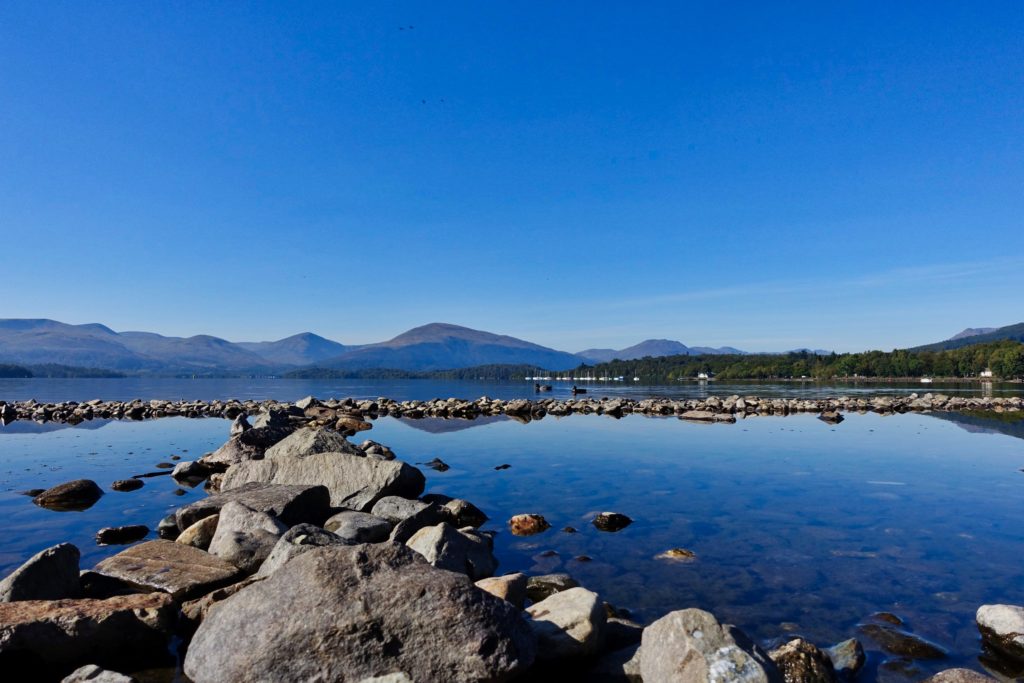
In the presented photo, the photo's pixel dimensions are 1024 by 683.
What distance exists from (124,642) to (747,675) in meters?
7.70

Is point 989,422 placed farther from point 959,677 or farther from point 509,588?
point 509,588

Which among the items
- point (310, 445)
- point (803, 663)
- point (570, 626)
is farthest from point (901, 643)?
point (310, 445)

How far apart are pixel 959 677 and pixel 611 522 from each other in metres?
8.06

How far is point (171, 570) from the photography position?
31.9 ft

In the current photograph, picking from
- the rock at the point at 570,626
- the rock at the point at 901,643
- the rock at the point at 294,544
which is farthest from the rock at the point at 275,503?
the rock at the point at 901,643

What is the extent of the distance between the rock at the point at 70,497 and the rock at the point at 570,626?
15.3m

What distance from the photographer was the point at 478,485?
19953 millimetres

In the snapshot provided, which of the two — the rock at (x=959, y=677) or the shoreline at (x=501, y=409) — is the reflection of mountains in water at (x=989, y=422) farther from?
the rock at (x=959, y=677)

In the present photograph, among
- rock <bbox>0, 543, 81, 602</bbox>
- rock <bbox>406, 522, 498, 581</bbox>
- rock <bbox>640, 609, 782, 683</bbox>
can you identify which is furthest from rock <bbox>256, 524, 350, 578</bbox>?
rock <bbox>640, 609, 782, 683</bbox>

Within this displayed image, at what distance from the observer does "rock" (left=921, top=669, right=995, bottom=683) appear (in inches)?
264

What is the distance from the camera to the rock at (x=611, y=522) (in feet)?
46.7

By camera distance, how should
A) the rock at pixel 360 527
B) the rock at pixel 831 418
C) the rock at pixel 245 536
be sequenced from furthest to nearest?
1. the rock at pixel 831 418
2. the rock at pixel 360 527
3. the rock at pixel 245 536

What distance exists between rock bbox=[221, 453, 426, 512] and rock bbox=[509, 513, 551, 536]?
3180 millimetres

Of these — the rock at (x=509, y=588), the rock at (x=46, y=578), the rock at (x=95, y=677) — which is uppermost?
the rock at (x=46, y=578)
